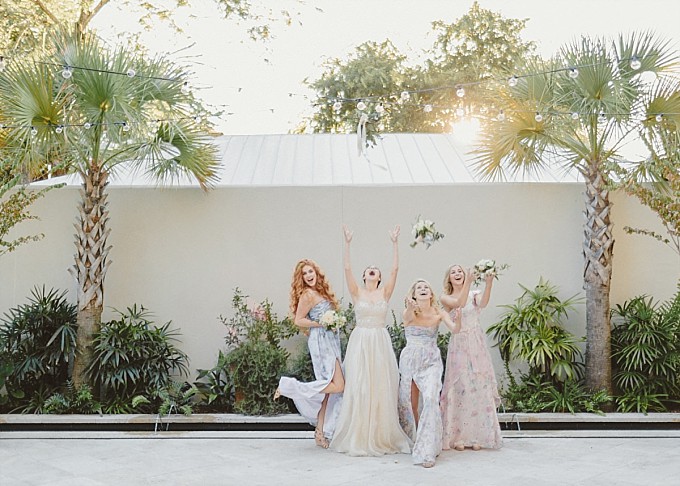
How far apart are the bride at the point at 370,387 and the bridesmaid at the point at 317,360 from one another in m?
0.18

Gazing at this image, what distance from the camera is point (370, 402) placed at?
7.18 m

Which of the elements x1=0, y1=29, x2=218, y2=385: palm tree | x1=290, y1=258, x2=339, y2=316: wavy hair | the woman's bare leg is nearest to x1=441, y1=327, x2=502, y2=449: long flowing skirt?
the woman's bare leg

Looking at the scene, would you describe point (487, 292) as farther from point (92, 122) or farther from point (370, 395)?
point (92, 122)

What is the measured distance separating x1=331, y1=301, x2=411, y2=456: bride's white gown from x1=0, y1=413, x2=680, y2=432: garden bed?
1.35 m

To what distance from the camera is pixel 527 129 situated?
8938 mm

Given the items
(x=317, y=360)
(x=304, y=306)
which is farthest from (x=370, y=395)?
(x=304, y=306)

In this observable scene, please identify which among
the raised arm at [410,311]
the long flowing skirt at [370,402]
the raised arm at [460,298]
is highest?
the raised arm at [460,298]

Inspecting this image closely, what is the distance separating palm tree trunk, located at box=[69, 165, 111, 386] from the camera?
346 inches

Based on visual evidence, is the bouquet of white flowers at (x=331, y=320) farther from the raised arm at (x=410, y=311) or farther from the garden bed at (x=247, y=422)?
the garden bed at (x=247, y=422)

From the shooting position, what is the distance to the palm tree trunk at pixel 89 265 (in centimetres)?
878

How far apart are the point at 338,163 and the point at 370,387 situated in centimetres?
447

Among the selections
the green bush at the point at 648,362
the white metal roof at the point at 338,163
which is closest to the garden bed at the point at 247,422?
the green bush at the point at 648,362

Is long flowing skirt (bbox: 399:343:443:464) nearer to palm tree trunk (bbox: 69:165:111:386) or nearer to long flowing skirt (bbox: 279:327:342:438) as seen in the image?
long flowing skirt (bbox: 279:327:342:438)

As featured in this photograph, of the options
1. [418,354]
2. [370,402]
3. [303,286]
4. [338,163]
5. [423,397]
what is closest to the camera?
[423,397]
